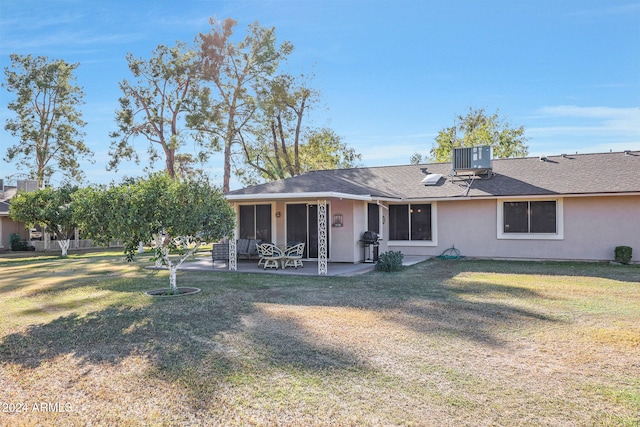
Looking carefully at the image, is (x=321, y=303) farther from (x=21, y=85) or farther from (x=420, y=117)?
(x=21, y=85)

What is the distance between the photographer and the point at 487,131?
120ft

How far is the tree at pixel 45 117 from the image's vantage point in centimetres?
3166

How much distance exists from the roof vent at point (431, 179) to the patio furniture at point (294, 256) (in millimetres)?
6420

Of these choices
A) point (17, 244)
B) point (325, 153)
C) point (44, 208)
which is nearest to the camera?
point (44, 208)

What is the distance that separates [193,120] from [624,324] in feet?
82.2

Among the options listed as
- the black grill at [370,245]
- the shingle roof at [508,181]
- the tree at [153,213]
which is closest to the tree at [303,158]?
the shingle roof at [508,181]

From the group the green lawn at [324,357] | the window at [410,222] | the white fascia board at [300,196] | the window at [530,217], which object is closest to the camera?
the green lawn at [324,357]

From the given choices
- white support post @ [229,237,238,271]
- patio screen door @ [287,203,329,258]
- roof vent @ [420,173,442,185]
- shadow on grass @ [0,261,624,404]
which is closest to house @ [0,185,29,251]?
shadow on grass @ [0,261,624,404]

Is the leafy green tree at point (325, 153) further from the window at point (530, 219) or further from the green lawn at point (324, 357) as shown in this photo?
the green lawn at point (324, 357)

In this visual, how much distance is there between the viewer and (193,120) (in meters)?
26.8

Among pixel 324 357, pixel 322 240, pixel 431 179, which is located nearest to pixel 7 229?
pixel 322 240

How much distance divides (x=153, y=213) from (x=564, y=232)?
13.1 metres

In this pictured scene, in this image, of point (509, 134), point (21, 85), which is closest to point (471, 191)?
point (509, 134)

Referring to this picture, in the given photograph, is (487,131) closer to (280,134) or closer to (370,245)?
(280,134)
